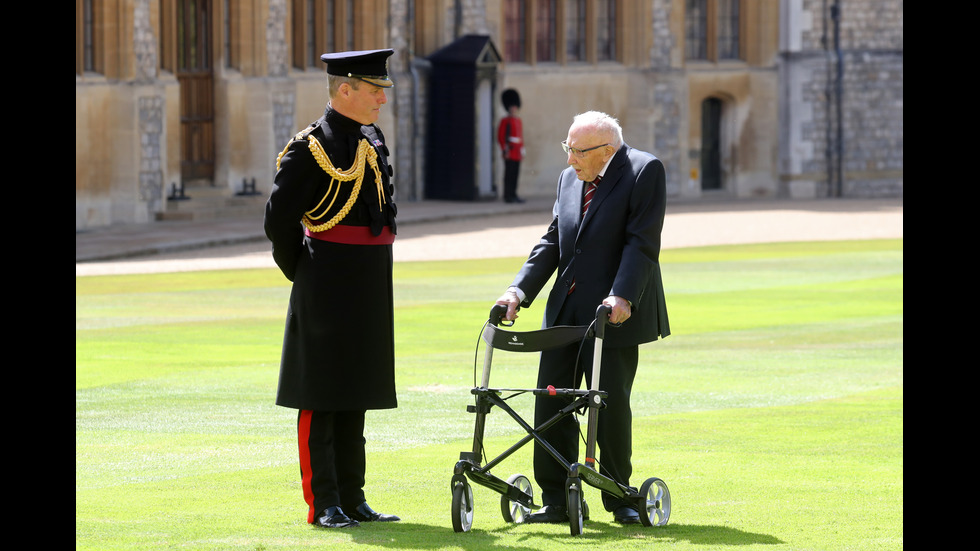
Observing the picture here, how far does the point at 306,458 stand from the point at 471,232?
17113mm

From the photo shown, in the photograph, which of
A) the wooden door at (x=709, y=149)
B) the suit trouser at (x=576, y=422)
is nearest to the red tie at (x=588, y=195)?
the suit trouser at (x=576, y=422)

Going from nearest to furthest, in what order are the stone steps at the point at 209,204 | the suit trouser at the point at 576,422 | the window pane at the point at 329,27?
1. the suit trouser at the point at 576,422
2. the stone steps at the point at 209,204
3. the window pane at the point at 329,27

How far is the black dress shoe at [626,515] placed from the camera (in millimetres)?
6051

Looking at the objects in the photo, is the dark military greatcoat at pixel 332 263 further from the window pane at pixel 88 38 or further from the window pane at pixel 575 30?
the window pane at pixel 575 30

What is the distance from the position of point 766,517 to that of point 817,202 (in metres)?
25.1

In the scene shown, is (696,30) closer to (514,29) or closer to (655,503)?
(514,29)

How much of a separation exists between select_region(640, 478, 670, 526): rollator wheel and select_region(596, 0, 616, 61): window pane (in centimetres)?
2651

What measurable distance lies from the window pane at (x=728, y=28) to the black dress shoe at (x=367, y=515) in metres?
27.7

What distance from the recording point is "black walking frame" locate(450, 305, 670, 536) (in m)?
5.70

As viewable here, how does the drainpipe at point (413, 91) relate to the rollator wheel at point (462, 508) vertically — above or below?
above

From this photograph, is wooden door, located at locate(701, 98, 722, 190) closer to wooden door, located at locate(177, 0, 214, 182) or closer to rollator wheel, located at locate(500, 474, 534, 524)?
wooden door, located at locate(177, 0, 214, 182)

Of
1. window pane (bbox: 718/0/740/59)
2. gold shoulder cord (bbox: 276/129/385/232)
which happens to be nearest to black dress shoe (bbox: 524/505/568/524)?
gold shoulder cord (bbox: 276/129/385/232)

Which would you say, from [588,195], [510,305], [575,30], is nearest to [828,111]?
[575,30]
